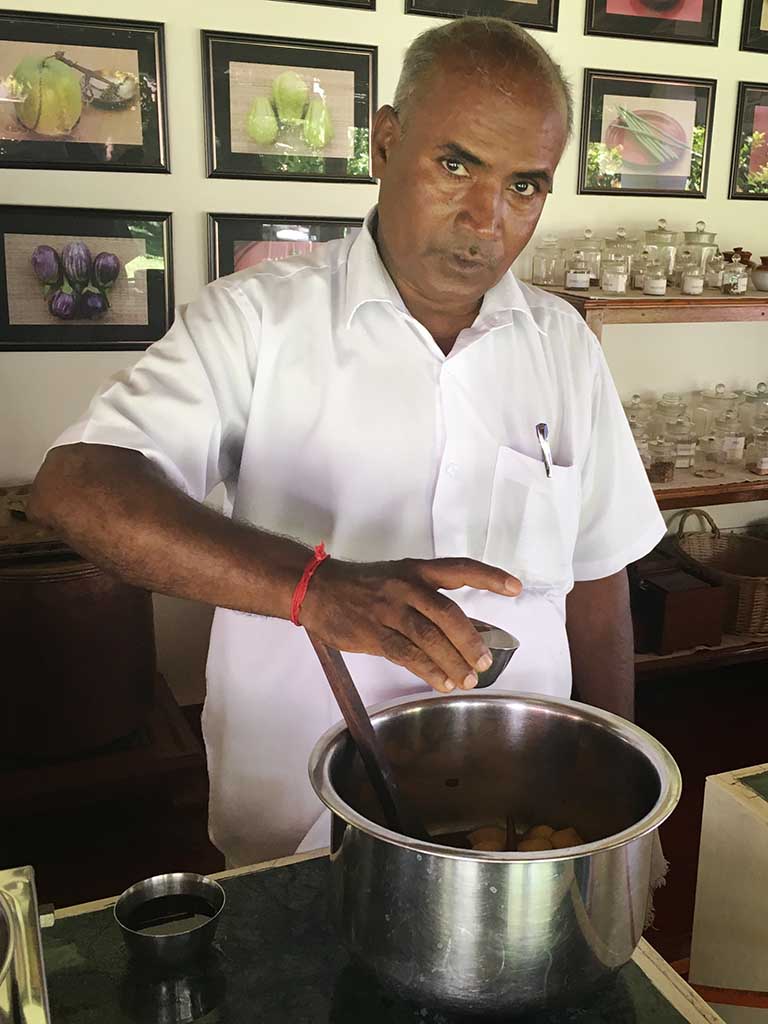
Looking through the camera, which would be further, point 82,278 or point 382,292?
point 82,278

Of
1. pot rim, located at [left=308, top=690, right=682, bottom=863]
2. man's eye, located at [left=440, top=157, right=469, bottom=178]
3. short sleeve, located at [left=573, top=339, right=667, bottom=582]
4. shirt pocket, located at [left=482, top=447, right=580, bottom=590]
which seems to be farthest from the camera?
short sleeve, located at [left=573, top=339, right=667, bottom=582]

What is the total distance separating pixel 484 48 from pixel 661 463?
225 cm

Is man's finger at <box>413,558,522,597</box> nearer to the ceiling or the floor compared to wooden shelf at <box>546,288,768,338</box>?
nearer to the floor

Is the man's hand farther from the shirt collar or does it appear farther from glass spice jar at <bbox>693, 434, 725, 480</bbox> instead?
glass spice jar at <bbox>693, 434, 725, 480</bbox>

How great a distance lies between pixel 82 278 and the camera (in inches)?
114

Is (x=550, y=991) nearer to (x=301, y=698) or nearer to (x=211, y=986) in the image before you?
(x=211, y=986)

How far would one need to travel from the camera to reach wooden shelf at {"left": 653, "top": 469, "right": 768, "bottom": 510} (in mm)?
3229

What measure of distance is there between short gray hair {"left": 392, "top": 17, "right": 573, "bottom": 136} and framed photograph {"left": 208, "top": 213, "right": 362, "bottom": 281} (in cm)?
171

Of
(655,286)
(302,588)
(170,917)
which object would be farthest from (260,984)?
(655,286)

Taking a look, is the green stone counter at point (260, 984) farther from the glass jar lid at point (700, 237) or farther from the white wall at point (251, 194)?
the glass jar lid at point (700, 237)

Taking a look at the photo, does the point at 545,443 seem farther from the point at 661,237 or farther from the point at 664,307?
the point at 661,237

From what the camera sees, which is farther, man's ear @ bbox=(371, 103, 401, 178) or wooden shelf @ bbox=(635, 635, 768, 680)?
wooden shelf @ bbox=(635, 635, 768, 680)

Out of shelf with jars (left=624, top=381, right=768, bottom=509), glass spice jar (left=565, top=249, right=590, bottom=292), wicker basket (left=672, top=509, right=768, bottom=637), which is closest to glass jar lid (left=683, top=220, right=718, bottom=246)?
glass spice jar (left=565, top=249, right=590, bottom=292)

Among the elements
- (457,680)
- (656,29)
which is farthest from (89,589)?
(656,29)
